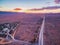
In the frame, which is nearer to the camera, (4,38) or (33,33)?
(4,38)

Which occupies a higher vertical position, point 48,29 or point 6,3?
point 6,3

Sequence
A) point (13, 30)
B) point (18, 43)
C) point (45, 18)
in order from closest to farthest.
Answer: point (18, 43) → point (13, 30) → point (45, 18)

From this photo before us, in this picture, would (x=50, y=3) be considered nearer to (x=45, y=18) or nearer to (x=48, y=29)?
(x=45, y=18)

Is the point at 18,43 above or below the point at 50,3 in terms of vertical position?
below

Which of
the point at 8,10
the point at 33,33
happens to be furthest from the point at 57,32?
the point at 8,10

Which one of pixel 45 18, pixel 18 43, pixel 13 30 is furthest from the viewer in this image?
pixel 45 18

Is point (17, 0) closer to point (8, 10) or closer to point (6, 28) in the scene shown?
point (8, 10)

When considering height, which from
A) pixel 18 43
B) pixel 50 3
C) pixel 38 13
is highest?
pixel 50 3

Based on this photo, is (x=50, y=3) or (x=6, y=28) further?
(x=50, y=3)

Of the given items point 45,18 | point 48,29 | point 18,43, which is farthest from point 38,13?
point 18,43
